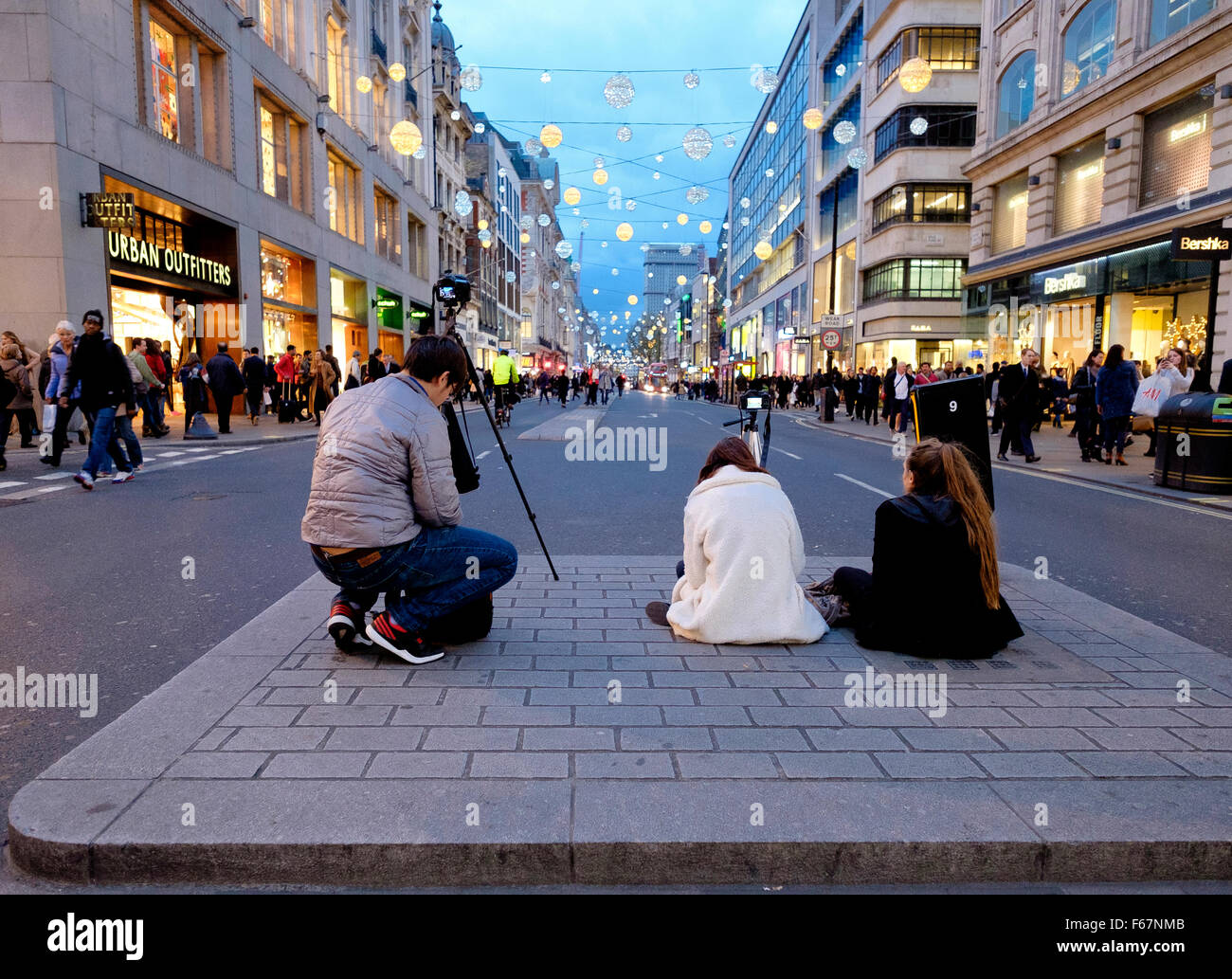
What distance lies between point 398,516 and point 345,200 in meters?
35.4

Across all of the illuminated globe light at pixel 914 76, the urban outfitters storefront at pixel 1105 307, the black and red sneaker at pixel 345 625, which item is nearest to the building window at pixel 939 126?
the urban outfitters storefront at pixel 1105 307

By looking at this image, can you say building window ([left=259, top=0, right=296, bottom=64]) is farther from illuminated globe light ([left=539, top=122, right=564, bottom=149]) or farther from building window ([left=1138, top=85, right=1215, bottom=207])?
building window ([left=1138, top=85, right=1215, bottom=207])

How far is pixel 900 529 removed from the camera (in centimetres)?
425

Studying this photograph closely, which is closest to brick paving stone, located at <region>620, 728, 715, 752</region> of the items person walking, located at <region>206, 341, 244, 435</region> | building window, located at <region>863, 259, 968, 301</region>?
person walking, located at <region>206, 341, 244, 435</region>

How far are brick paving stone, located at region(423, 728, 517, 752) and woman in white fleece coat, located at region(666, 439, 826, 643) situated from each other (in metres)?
1.43

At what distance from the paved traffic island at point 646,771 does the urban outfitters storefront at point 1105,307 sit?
58.1 ft

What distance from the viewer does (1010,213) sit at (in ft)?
103

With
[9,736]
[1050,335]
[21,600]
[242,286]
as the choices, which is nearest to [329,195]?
[242,286]

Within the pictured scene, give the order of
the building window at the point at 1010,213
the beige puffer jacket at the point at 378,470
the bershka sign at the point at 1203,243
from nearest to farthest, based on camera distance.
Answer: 1. the beige puffer jacket at the point at 378,470
2. the bershka sign at the point at 1203,243
3. the building window at the point at 1010,213

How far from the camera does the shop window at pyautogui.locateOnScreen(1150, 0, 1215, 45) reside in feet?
67.2

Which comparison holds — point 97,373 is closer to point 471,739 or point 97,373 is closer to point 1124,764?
point 471,739

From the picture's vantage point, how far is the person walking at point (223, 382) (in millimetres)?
18656

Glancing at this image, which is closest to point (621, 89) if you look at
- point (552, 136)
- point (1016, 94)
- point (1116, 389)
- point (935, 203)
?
point (552, 136)

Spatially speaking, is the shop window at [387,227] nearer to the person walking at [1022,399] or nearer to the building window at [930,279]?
the building window at [930,279]
